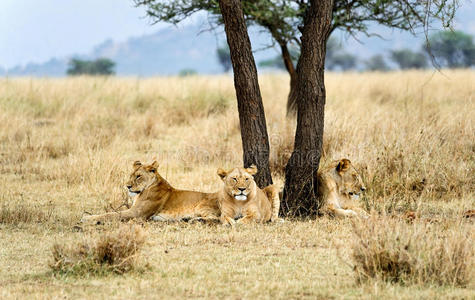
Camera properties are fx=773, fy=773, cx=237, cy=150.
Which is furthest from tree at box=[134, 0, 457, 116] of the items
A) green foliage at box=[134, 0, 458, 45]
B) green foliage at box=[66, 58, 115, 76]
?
green foliage at box=[66, 58, 115, 76]

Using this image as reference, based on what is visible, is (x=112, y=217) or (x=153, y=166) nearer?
(x=112, y=217)

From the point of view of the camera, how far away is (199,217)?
8.27 meters

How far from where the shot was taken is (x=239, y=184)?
780 cm

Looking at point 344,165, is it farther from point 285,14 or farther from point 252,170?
point 285,14

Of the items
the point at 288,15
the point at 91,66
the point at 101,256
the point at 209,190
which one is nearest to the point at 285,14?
the point at 288,15

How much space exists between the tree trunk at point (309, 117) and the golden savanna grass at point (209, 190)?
62 centimetres

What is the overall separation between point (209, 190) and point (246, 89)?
2132mm

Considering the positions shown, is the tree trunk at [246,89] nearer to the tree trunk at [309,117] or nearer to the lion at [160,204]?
the tree trunk at [309,117]

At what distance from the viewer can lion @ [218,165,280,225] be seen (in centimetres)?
782

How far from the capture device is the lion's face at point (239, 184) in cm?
780

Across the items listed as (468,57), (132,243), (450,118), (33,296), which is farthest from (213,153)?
(468,57)

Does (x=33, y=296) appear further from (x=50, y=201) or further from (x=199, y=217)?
(x=50, y=201)

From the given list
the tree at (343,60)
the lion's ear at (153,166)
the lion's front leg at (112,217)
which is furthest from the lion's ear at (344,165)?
the tree at (343,60)

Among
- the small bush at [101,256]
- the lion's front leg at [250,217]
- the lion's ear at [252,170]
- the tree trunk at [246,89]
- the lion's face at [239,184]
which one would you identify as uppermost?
the tree trunk at [246,89]
